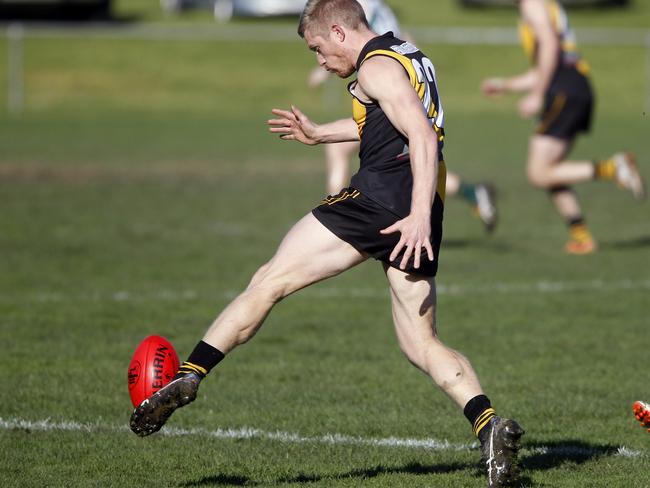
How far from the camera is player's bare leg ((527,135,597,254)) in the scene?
12375 mm

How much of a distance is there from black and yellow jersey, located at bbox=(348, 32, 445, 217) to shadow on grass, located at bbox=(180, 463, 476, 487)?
1.16 metres

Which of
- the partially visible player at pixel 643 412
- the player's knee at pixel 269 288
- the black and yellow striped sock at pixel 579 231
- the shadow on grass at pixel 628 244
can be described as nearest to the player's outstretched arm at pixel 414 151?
the player's knee at pixel 269 288

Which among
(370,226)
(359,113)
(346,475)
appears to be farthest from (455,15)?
(346,475)

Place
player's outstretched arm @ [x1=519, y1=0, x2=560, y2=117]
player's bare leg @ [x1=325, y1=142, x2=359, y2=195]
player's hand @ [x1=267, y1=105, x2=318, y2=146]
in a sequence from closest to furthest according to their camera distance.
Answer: player's hand @ [x1=267, y1=105, x2=318, y2=146], player's bare leg @ [x1=325, y1=142, x2=359, y2=195], player's outstretched arm @ [x1=519, y1=0, x2=560, y2=117]

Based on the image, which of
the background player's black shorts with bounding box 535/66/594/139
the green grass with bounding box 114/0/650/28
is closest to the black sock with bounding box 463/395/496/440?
the background player's black shorts with bounding box 535/66/594/139

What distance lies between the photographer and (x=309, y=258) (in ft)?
17.4

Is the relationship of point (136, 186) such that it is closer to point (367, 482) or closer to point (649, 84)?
point (367, 482)

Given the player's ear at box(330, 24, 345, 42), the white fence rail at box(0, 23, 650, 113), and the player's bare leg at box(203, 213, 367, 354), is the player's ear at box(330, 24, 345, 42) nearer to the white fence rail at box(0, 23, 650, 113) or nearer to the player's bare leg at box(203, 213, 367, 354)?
the player's bare leg at box(203, 213, 367, 354)

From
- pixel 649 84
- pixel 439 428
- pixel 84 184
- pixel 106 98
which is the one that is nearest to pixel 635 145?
pixel 649 84

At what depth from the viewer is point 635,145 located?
23.0 metres

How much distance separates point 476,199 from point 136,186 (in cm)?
666

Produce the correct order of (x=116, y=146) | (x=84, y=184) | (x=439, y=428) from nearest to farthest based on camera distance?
(x=439, y=428) < (x=84, y=184) < (x=116, y=146)

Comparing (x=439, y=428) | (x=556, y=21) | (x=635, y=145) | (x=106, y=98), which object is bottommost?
(x=106, y=98)

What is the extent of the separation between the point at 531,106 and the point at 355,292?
8.71ft
